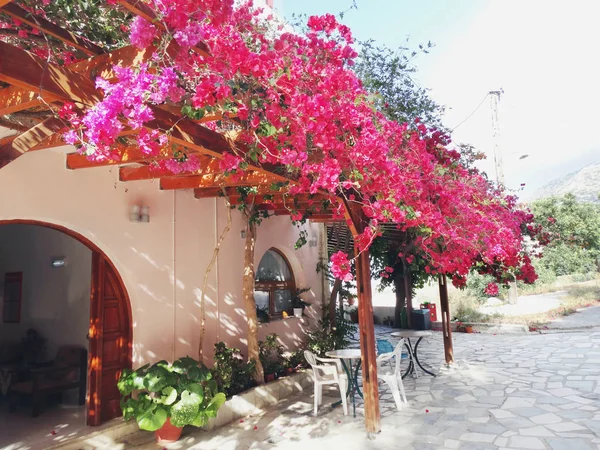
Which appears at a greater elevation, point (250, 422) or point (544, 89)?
point (544, 89)

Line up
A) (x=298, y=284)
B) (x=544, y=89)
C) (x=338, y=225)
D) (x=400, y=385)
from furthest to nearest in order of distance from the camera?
1. (x=544, y=89)
2. (x=338, y=225)
3. (x=298, y=284)
4. (x=400, y=385)

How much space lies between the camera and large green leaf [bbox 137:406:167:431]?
14.0 ft

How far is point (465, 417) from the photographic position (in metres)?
5.11

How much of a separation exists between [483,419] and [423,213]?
2.64 m

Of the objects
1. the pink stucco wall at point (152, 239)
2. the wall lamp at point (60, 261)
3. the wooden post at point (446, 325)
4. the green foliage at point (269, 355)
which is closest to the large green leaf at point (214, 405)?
the pink stucco wall at point (152, 239)

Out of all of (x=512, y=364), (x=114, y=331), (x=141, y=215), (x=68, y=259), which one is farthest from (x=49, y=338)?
(x=512, y=364)

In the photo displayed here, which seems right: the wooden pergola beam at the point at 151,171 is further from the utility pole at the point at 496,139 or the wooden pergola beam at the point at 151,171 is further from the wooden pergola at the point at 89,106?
the utility pole at the point at 496,139

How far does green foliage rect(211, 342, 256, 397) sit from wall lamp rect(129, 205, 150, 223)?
2.02m

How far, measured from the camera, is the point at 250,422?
524 cm

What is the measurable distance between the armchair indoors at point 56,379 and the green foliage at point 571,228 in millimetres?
18218

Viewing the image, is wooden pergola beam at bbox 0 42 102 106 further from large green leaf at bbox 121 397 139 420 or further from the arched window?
the arched window

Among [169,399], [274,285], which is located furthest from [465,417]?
[274,285]

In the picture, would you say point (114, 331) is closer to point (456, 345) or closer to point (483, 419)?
point (483, 419)

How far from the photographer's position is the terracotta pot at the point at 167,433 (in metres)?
4.56
